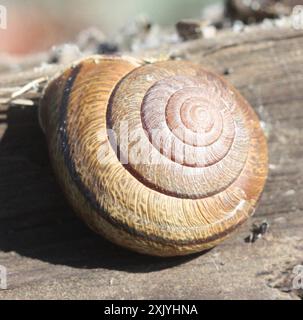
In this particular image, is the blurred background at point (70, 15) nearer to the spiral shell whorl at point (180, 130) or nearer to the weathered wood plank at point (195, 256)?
the weathered wood plank at point (195, 256)

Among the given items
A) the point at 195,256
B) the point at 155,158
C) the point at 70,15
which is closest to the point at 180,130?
the point at 155,158

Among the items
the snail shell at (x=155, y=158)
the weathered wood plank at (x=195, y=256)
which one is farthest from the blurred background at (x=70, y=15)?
the snail shell at (x=155, y=158)

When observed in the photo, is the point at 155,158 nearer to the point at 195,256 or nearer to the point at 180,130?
the point at 180,130

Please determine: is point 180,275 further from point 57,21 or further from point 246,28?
point 57,21

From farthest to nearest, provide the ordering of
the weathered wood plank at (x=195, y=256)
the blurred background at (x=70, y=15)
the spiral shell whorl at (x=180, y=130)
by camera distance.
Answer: the blurred background at (x=70, y=15)
the weathered wood plank at (x=195, y=256)
the spiral shell whorl at (x=180, y=130)

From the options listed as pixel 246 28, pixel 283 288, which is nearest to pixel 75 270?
pixel 283 288

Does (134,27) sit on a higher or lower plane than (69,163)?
higher
